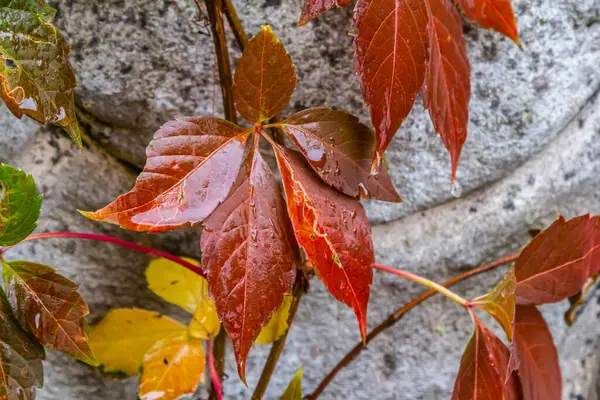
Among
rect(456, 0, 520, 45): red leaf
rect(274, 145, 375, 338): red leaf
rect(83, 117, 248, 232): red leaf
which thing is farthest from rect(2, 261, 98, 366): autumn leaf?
rect(456, 0, 520, 45): red leaf

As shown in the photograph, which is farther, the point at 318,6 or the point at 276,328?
the point at 276,328

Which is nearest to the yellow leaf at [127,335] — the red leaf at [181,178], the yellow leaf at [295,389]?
the yellow leaf at [295,389]

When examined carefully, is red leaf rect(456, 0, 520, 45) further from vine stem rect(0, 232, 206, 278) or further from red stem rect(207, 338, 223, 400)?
red stem rect(207, 338, 223, 400)

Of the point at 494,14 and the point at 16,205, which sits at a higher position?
the point at 494,14

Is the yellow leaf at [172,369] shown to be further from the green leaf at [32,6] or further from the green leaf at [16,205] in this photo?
the green leaf at [32,6]

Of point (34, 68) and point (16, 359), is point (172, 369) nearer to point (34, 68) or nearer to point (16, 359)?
point (16, 359)

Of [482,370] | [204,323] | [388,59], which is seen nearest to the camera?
[388,59]

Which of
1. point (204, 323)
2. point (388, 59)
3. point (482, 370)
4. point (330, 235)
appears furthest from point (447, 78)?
point (204, 323)
